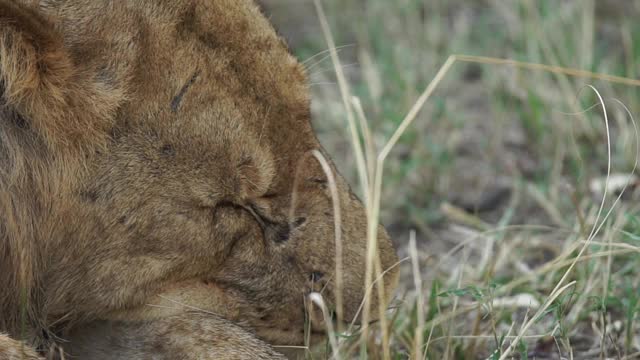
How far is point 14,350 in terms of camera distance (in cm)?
209

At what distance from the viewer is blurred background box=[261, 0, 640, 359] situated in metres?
2.82

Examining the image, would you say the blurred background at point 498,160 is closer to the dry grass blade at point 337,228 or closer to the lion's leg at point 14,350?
the dry grass blade at point 337,228

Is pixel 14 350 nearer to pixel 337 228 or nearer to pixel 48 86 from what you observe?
pixel 48 86

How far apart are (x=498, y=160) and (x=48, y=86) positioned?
7.52ft

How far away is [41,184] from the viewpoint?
217cm

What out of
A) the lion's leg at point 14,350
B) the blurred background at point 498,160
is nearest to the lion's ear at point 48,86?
the lion's leg at point 14,350

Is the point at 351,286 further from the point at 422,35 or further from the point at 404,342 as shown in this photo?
the point at 422,35

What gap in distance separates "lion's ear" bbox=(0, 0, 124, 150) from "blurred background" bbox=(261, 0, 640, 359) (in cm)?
55

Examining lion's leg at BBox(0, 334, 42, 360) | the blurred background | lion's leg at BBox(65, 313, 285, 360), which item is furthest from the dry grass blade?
lion's leg at BBox(0, 334, 42, 360)

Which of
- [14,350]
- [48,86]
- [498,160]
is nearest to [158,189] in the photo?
[48,86]

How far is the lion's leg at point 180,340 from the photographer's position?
223 cm

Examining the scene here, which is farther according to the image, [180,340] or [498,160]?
[498,160]

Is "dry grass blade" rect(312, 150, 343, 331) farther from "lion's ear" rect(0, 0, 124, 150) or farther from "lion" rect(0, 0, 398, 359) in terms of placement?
"lion's ear" rect(0, 0, 124, 150)

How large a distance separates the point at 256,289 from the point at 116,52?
51 cm
